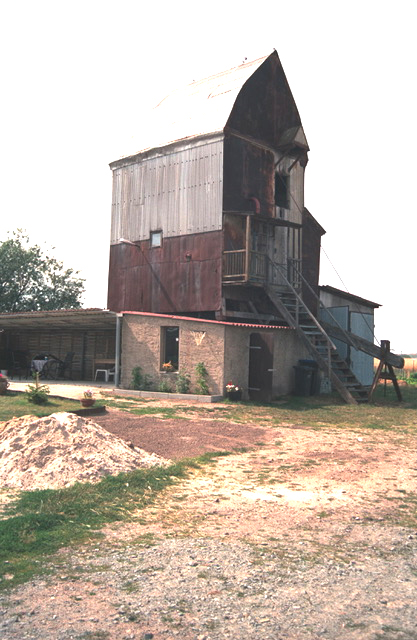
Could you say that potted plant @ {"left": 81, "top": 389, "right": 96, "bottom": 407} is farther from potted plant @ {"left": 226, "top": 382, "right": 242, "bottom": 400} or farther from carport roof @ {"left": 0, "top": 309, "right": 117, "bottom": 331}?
carport roof @ {"left": 0, "top": 309, "right": 117, "bottom": 331}

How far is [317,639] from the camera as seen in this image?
3.53 meters

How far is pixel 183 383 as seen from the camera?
60.6 ft

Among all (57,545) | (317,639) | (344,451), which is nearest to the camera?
(317,639)

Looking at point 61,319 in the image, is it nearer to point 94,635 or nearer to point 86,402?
point 86,402

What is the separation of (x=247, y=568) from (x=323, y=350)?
645 inches

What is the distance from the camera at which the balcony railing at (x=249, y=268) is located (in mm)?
20422

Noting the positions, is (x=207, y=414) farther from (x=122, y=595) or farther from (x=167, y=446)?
(x=122, y=595)

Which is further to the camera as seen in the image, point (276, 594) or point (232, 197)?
point (232, 197)

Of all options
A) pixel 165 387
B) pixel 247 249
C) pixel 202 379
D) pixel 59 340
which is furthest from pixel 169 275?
pixel 59 340

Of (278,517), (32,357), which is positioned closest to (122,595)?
(278,517)

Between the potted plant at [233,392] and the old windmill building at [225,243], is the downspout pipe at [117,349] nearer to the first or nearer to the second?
the old windmill building at [225,243]

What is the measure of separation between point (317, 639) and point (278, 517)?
2.64m

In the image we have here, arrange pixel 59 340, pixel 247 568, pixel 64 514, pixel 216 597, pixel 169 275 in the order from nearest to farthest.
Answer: pixel 216 597 < pixel 247 568 < pixel 64 514 < pixel 169 275 < pixel 59 340

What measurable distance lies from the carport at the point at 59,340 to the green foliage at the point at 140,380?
2844mm
